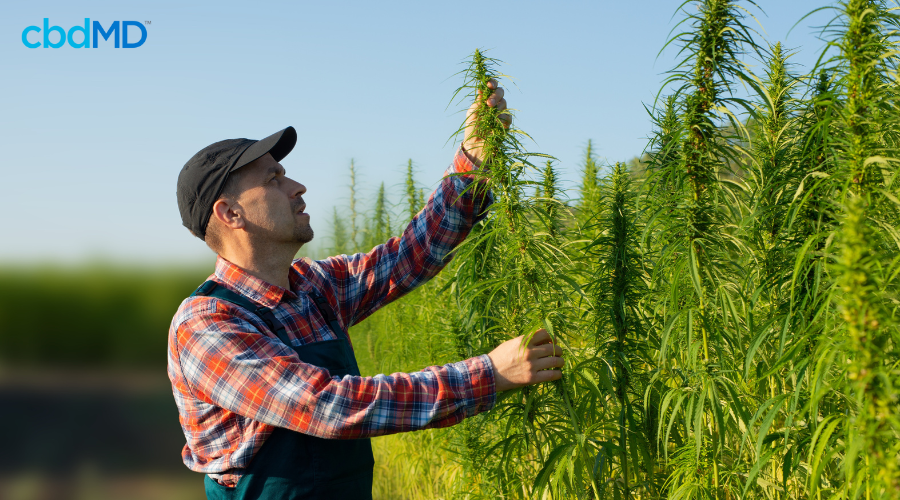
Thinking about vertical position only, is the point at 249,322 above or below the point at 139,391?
above

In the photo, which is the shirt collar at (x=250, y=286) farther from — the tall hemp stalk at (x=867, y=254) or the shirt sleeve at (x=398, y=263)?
the tall hemp stalk at (x=867, y=254)

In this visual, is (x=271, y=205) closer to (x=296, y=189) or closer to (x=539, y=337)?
(x=296, y=189)

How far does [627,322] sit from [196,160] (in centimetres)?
181

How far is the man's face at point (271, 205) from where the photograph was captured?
2.36 m

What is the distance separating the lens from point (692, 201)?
1.80 m

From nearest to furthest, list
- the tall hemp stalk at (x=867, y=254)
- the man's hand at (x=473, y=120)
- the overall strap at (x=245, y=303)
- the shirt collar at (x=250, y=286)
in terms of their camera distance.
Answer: the tall hemp stalk at (x=867, y=254)
the man's hand at (x=473, y=120)
the overall strap at (x=245, y=303)
the shirt collar at (x=250, y=286)

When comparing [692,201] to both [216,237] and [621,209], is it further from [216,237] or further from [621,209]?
[216,237]

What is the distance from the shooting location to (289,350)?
2006 mm

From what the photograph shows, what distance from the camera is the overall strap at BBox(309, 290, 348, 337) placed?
2496mm

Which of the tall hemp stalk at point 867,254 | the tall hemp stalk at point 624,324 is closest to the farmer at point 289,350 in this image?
the tall hemp stalk at point 624,324

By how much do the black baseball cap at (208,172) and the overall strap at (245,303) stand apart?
1.04ft

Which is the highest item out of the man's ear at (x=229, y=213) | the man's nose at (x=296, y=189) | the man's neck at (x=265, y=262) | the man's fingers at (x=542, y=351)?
the man's nose at (x=296, y=189)

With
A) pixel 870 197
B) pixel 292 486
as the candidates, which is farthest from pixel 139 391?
pixel 870 197

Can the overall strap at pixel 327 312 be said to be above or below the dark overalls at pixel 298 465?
above
